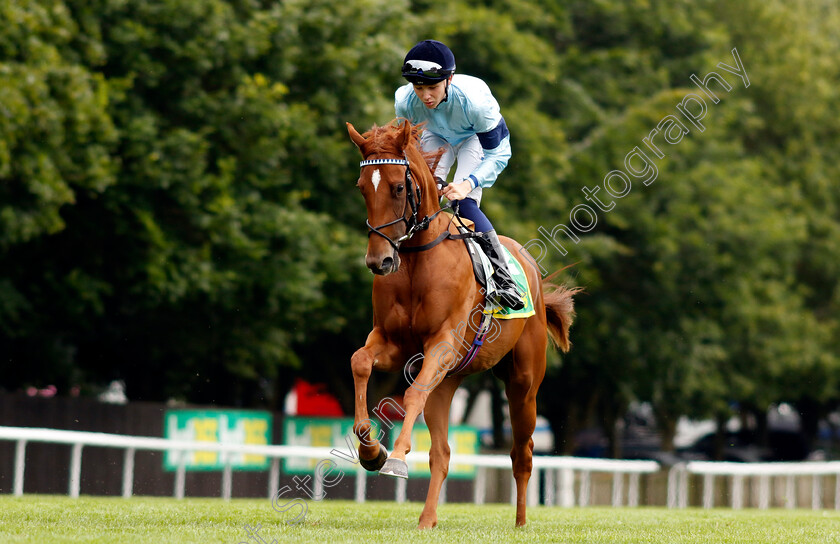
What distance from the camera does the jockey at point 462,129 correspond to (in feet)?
25.9

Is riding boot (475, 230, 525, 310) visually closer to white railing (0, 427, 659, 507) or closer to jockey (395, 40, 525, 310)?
jockey (395, 40, 525, 310)

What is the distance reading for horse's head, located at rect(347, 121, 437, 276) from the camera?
23.6 feet

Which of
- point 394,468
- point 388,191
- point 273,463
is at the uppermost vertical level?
point 388,191

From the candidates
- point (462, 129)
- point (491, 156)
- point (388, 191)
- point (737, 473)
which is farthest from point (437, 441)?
point (737, 473)

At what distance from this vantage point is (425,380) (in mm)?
7430

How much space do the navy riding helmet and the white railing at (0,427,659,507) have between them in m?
6.66

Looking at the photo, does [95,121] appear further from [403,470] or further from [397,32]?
[403,470]

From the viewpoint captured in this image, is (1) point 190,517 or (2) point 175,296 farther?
(2) point 175,296

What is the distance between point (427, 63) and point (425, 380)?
2.18m

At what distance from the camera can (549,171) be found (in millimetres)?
21391

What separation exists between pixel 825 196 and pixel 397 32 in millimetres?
14602

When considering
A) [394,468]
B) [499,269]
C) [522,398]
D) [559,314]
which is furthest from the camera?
[559,314]

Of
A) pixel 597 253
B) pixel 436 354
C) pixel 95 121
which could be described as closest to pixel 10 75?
pixel 95 121

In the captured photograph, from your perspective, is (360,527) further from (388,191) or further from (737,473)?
(737,473)
